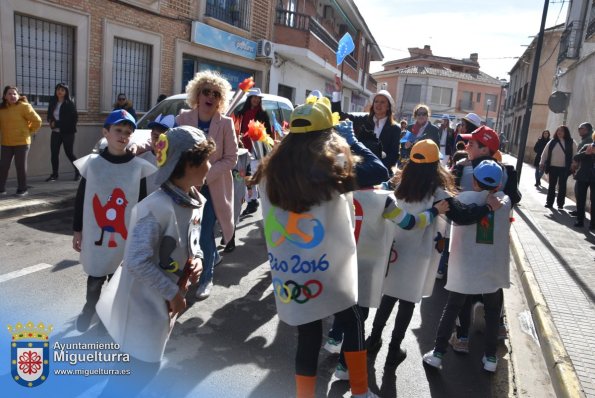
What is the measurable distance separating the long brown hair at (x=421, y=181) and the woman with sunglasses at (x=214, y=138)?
1.70m

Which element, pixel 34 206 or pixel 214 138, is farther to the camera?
pixel 34 206

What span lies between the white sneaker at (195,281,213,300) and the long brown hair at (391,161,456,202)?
2119mm

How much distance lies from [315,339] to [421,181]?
137 centimetres

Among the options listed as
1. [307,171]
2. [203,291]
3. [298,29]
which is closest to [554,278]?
[203,291]

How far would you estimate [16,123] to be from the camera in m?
8.02

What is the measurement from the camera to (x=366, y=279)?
3156 millimetres

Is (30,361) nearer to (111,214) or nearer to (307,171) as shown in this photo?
(111,214)

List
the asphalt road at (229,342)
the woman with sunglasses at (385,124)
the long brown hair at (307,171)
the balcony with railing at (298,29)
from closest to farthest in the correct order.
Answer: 1. the long brown hair at (307,171)
2. the asphalt road at (229,342)
3. the woman with sunglasses at (385,124)
4. the balcony with railing at (298,29)

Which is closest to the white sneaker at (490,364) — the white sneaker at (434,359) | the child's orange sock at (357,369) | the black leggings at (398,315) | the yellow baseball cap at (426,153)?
the white sneaker at (434,359)

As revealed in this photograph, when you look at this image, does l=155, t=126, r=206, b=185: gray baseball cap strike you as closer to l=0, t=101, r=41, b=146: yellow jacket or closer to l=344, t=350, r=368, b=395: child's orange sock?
l=344, t=350, r=368, b=395: child's orange sock

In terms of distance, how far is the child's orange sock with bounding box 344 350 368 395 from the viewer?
2.64 metres

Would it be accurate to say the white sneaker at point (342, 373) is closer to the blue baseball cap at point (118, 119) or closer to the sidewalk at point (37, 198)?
Result: the blue baseball cap at point (118, 119)

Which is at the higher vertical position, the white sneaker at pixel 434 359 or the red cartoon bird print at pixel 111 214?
the red cartoon bird print at pixel 111 214

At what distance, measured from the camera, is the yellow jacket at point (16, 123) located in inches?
314
